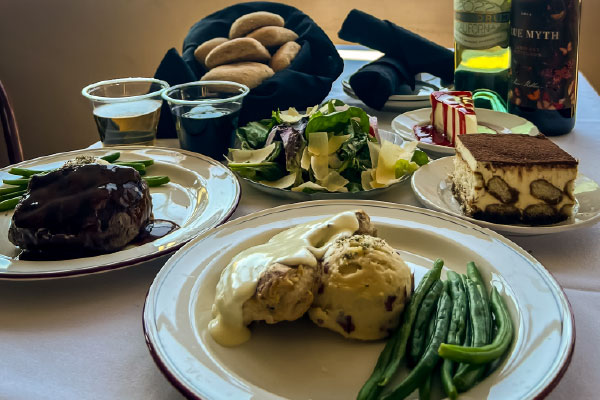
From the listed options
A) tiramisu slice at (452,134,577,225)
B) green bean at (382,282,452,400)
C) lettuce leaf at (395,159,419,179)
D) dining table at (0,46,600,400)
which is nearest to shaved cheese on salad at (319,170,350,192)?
lettuce leaf at (395,159,419,179)

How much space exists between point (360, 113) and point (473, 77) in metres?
0.63

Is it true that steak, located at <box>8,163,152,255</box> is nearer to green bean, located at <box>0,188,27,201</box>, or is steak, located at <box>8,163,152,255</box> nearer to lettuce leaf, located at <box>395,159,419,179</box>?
green bean, located at <box>0,188,27,201</box>

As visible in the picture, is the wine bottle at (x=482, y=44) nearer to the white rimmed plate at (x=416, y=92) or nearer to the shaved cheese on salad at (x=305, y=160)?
the white rimmed plate at (x=416, y=92)

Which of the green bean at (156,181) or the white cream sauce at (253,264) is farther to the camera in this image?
the green bean at (156,181)

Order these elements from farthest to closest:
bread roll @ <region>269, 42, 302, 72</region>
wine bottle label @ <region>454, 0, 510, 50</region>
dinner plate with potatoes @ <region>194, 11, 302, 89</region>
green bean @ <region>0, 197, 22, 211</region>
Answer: bread roll @ <region>269, 42, 302, 72</region> → dinner plate with potatoes @ <region>194, 11, 302, 89</region> → wine bottle label @ <region>454, 0, 510, 50</region> → green bean @ <region>0, 197, 22, 211</region>

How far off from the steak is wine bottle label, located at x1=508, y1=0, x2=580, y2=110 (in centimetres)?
99

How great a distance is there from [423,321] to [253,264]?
Result: 239mm

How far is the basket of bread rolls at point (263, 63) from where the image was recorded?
1630 millimetres

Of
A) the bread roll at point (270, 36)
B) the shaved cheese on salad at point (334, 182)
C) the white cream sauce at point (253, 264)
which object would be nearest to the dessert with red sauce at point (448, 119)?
the shaved cheese on salad at point (334, 182)

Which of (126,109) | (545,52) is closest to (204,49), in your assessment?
(126,109)

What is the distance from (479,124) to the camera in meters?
1.59

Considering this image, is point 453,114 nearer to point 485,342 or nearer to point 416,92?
point 416,92

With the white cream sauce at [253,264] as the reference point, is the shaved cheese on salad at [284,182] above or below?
below

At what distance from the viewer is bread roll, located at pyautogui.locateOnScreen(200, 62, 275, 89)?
5.40ft
